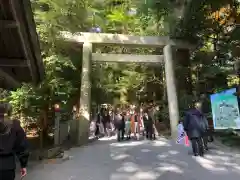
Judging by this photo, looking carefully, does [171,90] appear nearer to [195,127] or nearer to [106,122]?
[106,122]

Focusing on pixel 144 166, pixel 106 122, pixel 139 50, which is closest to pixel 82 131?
pixel 106 122

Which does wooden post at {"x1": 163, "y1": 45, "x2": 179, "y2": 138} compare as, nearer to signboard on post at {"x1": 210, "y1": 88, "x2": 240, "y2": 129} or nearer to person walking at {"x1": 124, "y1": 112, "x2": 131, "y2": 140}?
person walking at {"x1": 124, "y1": 112, "x2": 131, "y2": 140}

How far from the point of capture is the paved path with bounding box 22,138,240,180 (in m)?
5.73

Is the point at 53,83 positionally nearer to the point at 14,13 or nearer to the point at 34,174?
the point at 34,174

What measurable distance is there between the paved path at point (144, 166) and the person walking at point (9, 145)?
2.89 metres

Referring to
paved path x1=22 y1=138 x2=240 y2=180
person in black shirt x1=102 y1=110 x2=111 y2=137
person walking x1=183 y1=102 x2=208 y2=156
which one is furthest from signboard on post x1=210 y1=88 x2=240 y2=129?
person in black shirt x1=102 y1=110 x2=111 y2=137

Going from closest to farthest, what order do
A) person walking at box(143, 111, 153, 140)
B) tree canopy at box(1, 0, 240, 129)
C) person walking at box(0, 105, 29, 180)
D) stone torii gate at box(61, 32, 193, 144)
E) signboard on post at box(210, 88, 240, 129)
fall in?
person walking at box(0, 105, 29, 180), signboard on post at box(210, 88, 240, 129), tree canopy at box(1, 0, 240, 129), person walking at box(143, 111, 153, 140), stone torii gate at box(61, 32, 193, 144)

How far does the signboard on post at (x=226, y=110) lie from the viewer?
855 centimetres

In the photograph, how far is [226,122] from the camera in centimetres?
884

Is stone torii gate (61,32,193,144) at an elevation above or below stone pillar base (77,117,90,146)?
above

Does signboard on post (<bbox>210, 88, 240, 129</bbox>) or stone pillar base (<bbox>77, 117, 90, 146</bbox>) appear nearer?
signboard on post (<bbox>210, 88, 240, 129</bbox>)

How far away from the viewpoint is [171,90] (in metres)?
12.4

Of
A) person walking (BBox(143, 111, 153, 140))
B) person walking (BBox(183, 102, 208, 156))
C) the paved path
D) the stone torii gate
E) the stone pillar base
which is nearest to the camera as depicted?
the paved path

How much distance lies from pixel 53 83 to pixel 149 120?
4.22m
